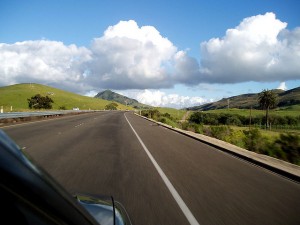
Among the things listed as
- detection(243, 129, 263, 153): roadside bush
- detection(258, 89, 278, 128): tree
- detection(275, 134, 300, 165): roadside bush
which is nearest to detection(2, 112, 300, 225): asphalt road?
detection(275, 134, 300, 165): roadside bush

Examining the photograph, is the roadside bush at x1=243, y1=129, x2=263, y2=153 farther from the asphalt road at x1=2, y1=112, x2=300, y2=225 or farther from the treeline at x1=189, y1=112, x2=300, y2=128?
the treeline at x1=189, y1=112, x2=300, y2=128

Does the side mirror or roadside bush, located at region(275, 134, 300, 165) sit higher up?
the side mirror

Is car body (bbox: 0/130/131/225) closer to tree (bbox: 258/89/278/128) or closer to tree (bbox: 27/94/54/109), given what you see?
tree (bbox: 258/89/278/128)

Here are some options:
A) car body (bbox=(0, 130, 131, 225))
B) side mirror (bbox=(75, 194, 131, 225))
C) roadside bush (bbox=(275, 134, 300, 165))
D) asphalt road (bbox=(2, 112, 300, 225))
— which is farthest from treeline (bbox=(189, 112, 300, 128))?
car body (bbox=(0, 130, 131, 225))

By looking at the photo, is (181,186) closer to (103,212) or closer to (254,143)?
(103,212)

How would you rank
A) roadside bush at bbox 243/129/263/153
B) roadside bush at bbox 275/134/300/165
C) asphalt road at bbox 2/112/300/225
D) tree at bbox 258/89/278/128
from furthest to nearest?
tree at bbox 258/89/278/128, roadside bush at bbox 243/129/263/153, roadside bush at bbox 275/134/300/165, asphalt road at bbox 2/112/300/225

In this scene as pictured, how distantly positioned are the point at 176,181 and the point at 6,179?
8.37 metres

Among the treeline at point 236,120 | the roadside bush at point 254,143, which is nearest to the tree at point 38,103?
the treeline at point 236,120

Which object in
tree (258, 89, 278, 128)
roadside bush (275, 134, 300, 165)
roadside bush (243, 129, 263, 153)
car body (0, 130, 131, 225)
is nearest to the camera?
car body (0, 130, 131, 225)

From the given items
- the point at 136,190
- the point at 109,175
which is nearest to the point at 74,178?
the point at 109,175

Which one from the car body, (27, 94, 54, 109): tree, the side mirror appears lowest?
(27, 94, 54, 109): tree

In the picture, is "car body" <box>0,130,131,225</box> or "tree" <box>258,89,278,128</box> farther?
"tree" <box>258,89,278,128</box>

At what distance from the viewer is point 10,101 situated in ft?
589

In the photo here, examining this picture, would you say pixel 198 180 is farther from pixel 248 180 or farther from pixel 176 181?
pixel 248 180
